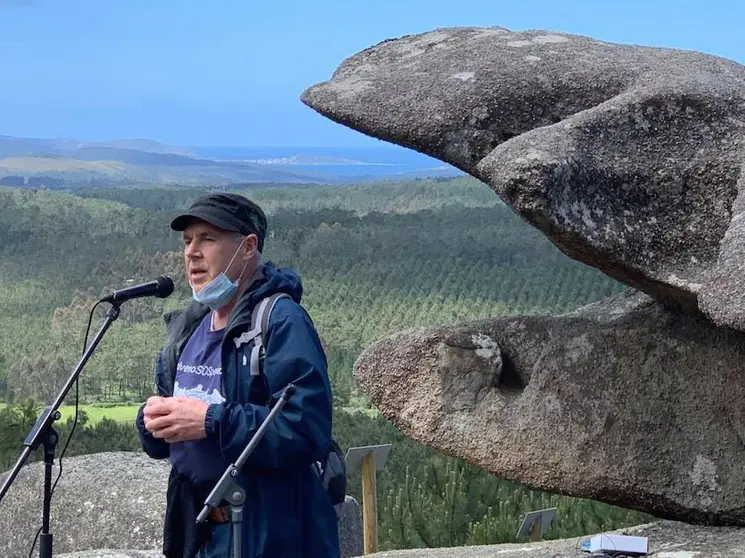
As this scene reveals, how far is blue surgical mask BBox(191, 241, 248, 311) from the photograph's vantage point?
498cm

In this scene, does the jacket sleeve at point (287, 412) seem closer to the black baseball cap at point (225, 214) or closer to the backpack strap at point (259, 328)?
the backpack strap at point (259, 328)

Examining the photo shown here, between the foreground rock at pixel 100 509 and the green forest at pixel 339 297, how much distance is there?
185 cm

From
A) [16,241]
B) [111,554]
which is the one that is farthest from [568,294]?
[111,554]

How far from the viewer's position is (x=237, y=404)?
4.66 m

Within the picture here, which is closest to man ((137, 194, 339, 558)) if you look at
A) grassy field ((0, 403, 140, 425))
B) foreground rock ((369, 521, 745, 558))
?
foreground rock ((369, 521, 745, 558))

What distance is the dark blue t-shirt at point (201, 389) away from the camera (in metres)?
4.86

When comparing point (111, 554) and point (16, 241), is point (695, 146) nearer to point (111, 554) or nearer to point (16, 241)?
point (111, 554)

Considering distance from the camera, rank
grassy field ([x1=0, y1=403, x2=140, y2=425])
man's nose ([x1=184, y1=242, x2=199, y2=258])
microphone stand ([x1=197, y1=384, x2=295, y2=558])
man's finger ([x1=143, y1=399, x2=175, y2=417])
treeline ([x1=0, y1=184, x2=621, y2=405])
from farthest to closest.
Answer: treeline ([x1=0, y1=184, x2=621, y2=405]) → grassy field ([x1=0, y1=403, x2=140, y2=425]) → man's nose ([x1=184, y1=242, x2=199, y2=258]) → man's finger ([x1=143, y1=399, x2=175, y2=417]) → microphone stand ([x1=197, y1=384, x2=295, y2=558])

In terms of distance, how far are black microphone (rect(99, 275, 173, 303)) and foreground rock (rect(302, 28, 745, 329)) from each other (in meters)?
1.40

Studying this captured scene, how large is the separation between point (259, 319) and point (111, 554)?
349 cm

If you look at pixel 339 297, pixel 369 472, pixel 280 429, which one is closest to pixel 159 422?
pixel 280 429

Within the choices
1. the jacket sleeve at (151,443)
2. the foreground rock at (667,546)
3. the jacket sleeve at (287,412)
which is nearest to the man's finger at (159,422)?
the jacket sleeve at (287,412)

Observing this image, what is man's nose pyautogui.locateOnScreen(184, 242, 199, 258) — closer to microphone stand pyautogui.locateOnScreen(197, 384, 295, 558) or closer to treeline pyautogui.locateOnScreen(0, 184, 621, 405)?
microphone stand pyautogui.locateOnScreen(197, 384, 295, 558)

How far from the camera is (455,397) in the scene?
660 cm
